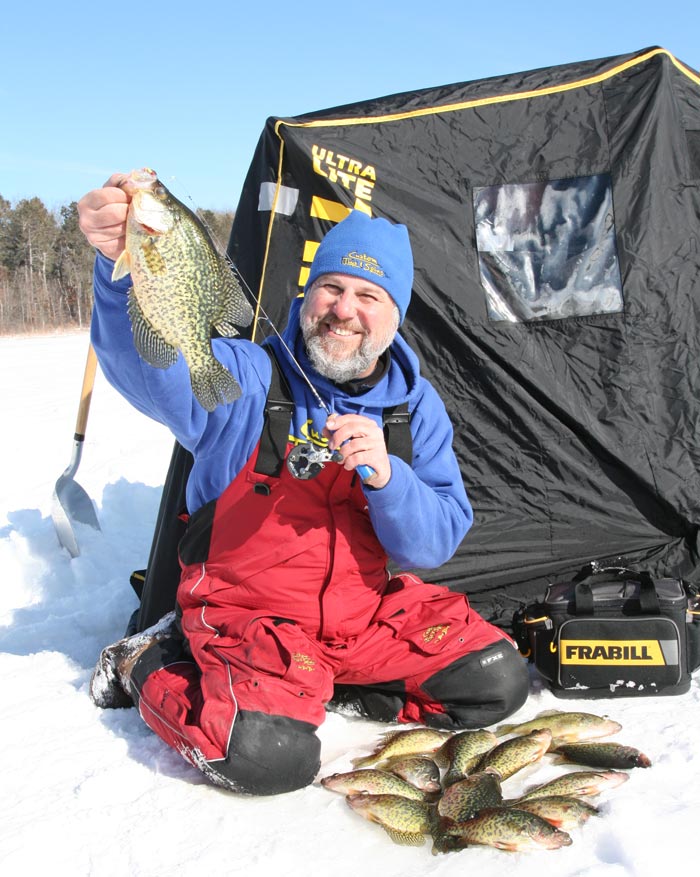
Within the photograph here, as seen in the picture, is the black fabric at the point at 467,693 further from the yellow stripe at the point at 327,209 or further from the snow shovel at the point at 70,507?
the snow shovel at the point at 70,507

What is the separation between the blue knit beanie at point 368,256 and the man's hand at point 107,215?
1035 mm

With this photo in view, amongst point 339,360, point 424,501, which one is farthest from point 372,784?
point 339,360

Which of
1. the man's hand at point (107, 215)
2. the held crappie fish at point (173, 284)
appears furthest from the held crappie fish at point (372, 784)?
the man's hand at point (107, 215)

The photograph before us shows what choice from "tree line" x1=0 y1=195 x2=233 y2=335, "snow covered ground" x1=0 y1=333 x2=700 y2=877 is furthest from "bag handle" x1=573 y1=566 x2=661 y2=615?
"tree line" x1=0 y1=195 x2=233 y2=335

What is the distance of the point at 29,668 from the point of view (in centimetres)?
346

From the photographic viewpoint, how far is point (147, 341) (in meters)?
2.14

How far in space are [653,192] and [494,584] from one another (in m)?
2.14

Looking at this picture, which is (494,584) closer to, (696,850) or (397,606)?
(397,606)

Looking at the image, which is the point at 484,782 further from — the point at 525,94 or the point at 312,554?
the point at 525,94

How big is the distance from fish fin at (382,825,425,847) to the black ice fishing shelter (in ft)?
6.31

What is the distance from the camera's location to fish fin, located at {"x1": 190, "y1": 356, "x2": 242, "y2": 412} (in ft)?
7.43

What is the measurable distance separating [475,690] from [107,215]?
2.16 m

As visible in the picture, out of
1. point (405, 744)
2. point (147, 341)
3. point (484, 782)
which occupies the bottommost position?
point (405, 744)

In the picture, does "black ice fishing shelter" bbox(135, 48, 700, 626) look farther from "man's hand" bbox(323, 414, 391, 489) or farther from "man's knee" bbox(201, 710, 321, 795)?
"man's knee" bbox(201, 710, 321, 795)
